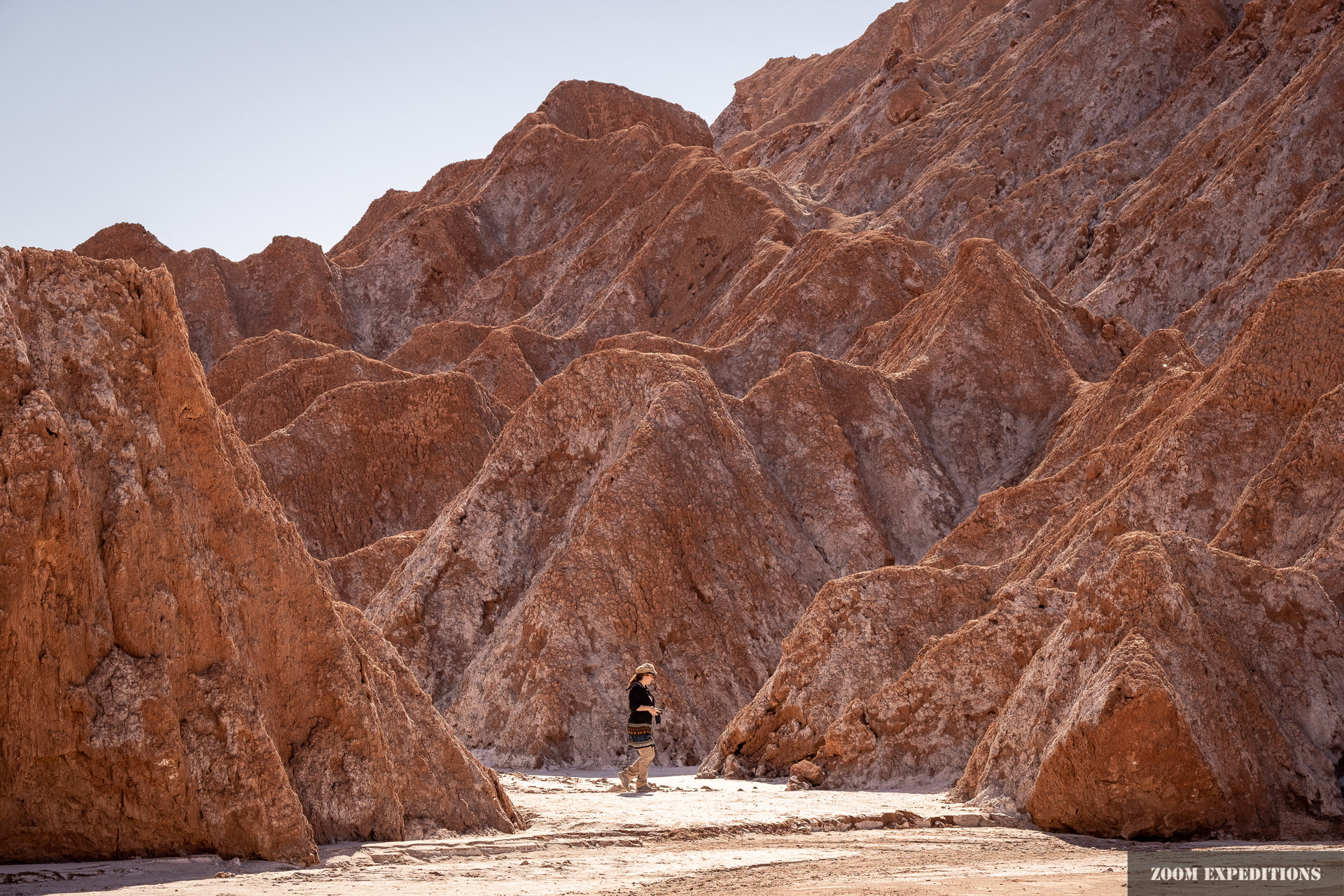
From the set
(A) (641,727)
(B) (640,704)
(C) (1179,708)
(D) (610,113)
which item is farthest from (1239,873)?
(D) (610,113)

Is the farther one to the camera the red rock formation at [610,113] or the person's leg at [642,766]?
the red rock formation at [610,113]

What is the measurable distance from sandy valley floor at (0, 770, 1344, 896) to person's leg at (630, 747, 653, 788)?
1.06 m

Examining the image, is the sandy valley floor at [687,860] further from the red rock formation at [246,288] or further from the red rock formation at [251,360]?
the red rock formation at [246,288]

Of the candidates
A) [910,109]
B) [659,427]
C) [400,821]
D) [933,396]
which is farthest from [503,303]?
[400,821]

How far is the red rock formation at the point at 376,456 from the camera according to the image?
38.9 m

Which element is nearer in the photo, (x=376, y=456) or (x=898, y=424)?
(x=898, y=424)

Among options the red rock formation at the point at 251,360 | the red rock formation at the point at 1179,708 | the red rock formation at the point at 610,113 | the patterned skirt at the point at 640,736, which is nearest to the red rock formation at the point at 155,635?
the patterned skirt at the point at 640,736

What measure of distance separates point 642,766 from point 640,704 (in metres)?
0.63

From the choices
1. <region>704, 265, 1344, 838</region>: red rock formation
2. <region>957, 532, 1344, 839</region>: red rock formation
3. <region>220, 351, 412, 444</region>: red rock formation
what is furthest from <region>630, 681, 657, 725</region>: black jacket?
<region>220, 351, 412, 444</region>: red rock formation

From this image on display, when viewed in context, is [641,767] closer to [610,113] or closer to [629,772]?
[629,772]

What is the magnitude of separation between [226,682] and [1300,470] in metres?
12.3

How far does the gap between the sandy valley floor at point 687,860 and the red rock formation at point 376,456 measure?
86.1 feet

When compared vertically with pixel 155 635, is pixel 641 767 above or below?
below

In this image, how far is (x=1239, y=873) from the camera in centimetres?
848
